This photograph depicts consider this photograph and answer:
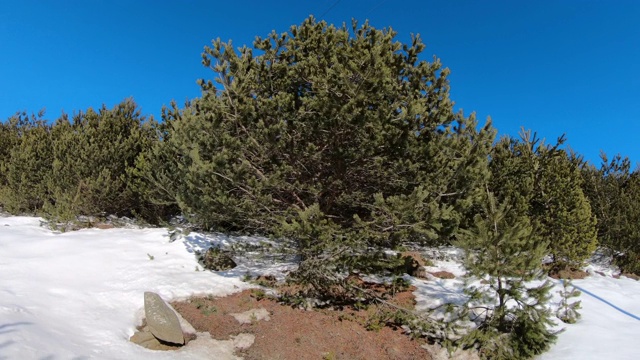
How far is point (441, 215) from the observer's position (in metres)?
6.55

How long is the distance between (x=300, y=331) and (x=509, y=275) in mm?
3917

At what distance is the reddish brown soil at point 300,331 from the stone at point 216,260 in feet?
4.76

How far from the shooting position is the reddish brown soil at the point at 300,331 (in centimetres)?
639

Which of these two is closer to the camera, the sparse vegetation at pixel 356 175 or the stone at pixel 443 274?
the sparse vegetation at pixel 356 175

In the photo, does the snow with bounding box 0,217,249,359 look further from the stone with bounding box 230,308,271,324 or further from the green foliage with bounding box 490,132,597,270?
the green foliage with bounding box 490,132,597,270

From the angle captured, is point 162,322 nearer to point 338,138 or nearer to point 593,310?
point 338,138

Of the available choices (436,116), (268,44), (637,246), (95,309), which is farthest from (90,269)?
(637,246)

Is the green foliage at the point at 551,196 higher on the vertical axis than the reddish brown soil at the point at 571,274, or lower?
higher

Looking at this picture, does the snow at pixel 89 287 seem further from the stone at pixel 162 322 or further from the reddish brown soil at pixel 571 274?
the reddish brown soil at pixel 571 274

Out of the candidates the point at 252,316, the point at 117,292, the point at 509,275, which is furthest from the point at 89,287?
the point at 509,275

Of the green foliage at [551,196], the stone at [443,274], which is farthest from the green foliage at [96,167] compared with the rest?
the green foliage at [551,196]

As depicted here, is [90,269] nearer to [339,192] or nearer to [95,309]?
[95,309]

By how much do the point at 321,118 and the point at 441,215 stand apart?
2.89 m

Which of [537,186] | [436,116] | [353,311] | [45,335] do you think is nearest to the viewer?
[45,335]
